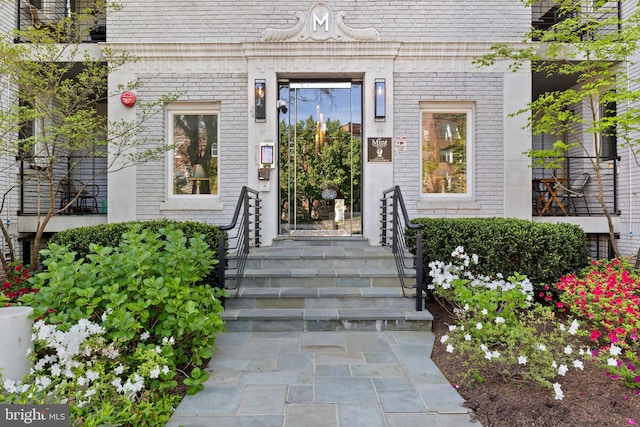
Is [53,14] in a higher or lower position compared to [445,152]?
higher

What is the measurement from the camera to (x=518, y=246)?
4125mm

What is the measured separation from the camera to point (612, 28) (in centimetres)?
597

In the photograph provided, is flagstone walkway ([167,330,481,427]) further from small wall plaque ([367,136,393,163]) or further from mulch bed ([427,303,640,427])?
small wall plaque ([367,136,393,163])

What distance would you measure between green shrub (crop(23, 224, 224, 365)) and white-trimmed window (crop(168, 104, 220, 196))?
127 inches

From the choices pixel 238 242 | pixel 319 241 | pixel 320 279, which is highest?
pixel 238 242

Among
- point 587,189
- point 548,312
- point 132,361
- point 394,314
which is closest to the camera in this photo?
point 132,361

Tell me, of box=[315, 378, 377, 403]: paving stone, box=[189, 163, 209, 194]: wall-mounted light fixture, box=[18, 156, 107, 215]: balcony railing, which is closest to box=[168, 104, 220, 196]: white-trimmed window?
box=[189, 163, 209, 194]: wall-mounted light fixture

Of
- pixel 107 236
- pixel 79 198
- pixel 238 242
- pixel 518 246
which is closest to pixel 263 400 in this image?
pixel 238 242

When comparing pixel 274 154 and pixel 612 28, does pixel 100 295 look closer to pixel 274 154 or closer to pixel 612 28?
pixel 274 154

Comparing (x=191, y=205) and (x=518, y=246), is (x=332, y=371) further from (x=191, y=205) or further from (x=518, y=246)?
(x=191, y=205)

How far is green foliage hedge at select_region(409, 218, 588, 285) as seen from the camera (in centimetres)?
412

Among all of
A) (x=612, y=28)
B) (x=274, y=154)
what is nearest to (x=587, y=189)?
(x=612, y=28)

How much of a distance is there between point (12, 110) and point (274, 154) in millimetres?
3465

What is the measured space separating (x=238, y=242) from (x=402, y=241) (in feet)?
6.78
